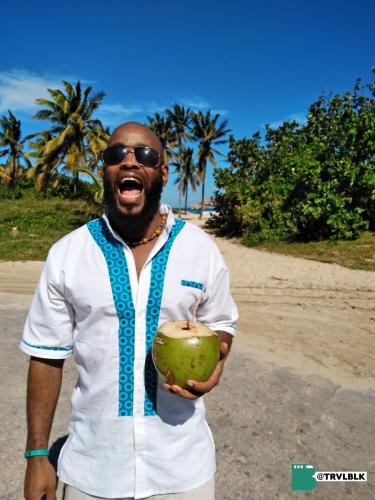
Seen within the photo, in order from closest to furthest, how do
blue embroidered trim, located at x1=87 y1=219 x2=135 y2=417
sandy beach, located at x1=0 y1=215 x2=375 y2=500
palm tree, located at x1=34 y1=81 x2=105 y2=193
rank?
blue embroidered trim, located at x1=87 y1=219 x2=135 y2=417 → sandy beach, located at x1=0 y1=215 x2=375 y2=500 → palm tree, located at x1=34 y1=81 x2=105 y2=193

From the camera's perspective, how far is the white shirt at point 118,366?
1.65m

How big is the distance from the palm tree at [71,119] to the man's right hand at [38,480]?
2491 centimetres

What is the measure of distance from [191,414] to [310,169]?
17.0 meters

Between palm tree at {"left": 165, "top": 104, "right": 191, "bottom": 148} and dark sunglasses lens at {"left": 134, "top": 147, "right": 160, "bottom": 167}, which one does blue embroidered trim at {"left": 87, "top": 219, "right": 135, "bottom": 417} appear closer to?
dark sunglasses lens at {"left": 134, "top": 147, "right": 160, "bottom": 167}

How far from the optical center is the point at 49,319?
5.60ft

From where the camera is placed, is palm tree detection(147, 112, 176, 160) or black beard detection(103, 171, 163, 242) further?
palm tree detection(147, 112, 176, 160)

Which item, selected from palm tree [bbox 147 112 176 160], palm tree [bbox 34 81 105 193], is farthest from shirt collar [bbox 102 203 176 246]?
palm tree [bbox 147 112 176 160]

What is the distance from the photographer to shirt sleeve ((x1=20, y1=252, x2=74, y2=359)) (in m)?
1.69

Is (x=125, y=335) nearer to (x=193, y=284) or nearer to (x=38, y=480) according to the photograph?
(x=193, y=284)

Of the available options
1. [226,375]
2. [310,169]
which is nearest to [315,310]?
[226,375]

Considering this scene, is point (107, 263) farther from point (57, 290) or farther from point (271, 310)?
point (271, 310)

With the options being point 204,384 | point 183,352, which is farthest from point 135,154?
point 204,384

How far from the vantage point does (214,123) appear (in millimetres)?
36312

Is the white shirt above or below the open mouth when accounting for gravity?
below
